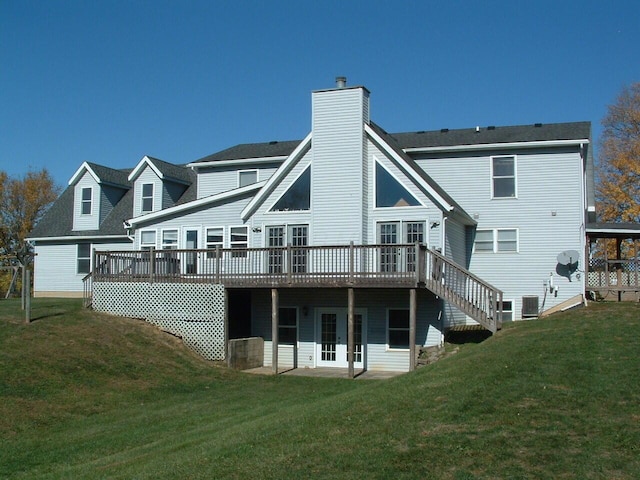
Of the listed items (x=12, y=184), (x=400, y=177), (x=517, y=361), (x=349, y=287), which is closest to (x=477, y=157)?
(x=400, y=177)

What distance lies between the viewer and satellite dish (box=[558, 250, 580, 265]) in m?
24.2

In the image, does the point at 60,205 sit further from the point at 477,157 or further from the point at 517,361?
the point at 517,361

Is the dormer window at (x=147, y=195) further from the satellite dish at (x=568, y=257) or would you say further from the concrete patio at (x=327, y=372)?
the satellite dish at (x=568, y=257)

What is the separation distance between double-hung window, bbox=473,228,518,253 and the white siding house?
0.04 metres

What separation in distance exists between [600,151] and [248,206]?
1009 inches

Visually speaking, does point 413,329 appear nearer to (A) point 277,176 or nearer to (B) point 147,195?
(A) point 277,176

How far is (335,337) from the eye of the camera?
83.3 feet

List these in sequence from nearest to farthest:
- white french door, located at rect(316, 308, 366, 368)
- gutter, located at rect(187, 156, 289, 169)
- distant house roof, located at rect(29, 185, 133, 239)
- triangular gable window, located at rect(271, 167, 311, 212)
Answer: white french door, located at rect(316, 308, 366, 368) < triangular gable window, located at rect(271, 167, 311, 212) < gutter, located at rect(187, 156, 289, 169) < distant house roof, located at rect(29, 185, 133, 239)

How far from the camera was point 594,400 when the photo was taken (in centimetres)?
1119

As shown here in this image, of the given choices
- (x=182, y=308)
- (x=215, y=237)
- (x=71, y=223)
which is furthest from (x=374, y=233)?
(x=71, y=223)

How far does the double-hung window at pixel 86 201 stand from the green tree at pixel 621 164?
26.6 meters

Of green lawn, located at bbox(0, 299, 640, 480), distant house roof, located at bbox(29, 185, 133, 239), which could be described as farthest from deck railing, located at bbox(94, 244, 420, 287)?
distant house roof, located at bbox(29, 185, 133, 239)

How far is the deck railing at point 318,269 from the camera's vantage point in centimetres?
2161

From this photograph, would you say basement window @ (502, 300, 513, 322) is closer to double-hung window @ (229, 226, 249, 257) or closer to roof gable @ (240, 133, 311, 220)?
roof gable @ (240, 133, 311, 220)
